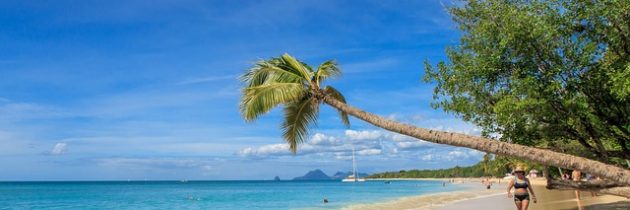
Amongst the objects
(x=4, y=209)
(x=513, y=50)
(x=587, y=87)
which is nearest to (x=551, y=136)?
(x=587, y=87)

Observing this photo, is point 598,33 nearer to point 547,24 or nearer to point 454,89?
point 547,24

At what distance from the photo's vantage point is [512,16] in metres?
9.01

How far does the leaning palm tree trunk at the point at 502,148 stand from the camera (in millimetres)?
6555

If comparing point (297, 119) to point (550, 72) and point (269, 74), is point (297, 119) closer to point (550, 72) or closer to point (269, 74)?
point (269, 74)

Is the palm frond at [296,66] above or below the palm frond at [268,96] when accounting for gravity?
above

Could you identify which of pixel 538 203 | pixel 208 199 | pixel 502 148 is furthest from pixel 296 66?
pixel 208 199

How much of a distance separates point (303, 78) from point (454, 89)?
273cm

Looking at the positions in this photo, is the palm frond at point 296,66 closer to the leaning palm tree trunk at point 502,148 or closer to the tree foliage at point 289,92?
the tree foliage at point 289,92

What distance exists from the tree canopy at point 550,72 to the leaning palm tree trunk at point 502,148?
1207 millimetres

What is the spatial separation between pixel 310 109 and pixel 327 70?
0.83 metres

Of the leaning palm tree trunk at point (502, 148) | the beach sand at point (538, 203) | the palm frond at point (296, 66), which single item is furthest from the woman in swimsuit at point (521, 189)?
the beach sand at point (538, 203)

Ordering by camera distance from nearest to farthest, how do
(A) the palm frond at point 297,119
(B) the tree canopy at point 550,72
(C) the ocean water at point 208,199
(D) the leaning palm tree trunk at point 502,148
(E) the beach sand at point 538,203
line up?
(D) the leaning palm tree trunk at point 502,148
(B) the tree canopy at point 550,72
(A) the palm frond at point 297,119
(E) the beach sand at point 538,203
(C) the ocean water at point 208,199

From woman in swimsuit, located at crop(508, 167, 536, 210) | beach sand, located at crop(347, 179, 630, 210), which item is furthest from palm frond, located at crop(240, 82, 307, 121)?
beach sand, located at crop(347, 179, 630, 210)

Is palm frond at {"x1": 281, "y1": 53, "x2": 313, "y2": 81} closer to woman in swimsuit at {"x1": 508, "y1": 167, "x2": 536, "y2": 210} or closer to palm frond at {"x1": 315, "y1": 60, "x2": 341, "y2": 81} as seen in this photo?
palm frond at {"x1": 315, "y1": 60, "x2": 341, "y2": 81}
